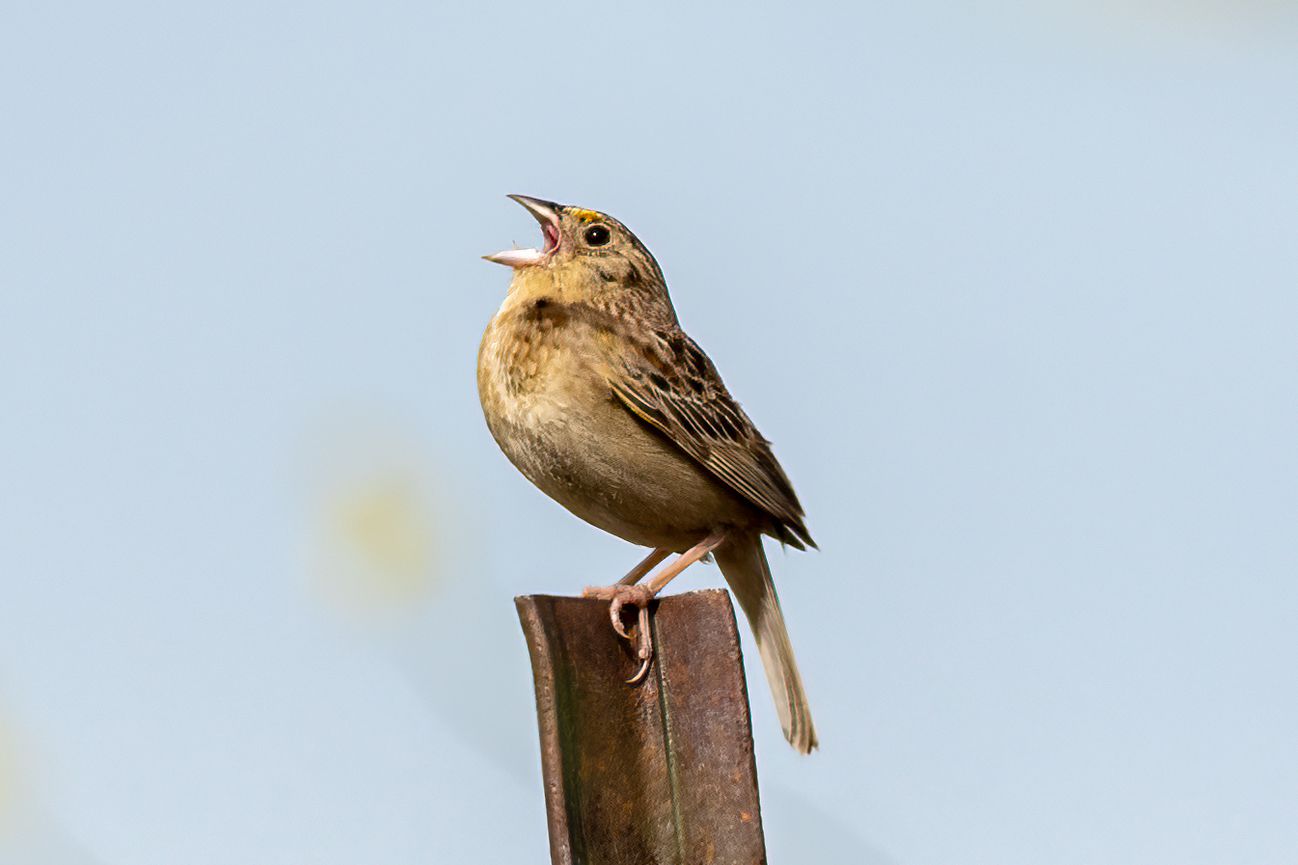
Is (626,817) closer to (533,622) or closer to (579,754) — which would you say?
(579,754)

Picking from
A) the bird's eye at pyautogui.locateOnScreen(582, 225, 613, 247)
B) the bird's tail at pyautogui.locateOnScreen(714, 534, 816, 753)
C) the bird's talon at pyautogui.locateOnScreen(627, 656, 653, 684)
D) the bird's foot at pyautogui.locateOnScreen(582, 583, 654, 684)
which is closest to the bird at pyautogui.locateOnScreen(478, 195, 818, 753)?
the bird's tail at pyautogui.locateOnScreen(714, 534, 816, 753)

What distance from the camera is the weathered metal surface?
369 cm

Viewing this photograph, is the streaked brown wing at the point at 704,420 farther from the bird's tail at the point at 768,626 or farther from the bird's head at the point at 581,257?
the bird's head at the point at 581,257

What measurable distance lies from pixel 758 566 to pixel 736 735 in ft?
8.12

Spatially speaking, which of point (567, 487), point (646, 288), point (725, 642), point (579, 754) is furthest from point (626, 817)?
point (646, 288)

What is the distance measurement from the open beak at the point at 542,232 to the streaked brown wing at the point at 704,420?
62 centimetres

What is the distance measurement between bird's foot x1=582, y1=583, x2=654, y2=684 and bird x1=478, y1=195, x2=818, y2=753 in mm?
1163

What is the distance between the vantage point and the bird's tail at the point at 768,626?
19.2ft

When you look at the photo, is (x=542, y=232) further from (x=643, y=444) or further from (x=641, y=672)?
(x=641, y=672)

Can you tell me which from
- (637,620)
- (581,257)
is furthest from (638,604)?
(581,257)

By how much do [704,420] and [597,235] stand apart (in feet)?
3.74

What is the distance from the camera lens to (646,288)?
7.14m

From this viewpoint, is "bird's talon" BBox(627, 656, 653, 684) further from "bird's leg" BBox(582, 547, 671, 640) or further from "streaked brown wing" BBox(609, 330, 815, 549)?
"streaked brown wing" BBox(609, 330, 815, 549)

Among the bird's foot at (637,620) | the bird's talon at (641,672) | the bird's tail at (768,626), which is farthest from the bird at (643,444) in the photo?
the bird's talon at (641,672)
